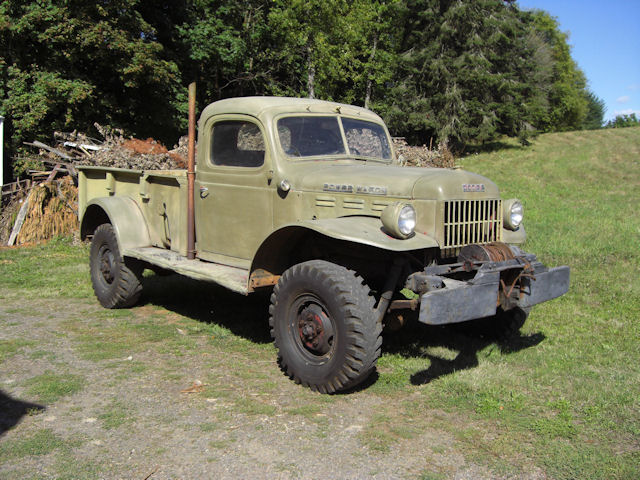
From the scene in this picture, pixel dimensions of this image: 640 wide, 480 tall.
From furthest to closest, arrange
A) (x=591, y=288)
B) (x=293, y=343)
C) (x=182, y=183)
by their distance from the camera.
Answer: (x=591, y=288) → (x=182, y=183) → (x=293, y=343)

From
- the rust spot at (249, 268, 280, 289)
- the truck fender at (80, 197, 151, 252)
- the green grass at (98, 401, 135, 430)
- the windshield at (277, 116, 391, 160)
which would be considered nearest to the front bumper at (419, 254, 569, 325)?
the rust spot at (249, 268, 280, 289)

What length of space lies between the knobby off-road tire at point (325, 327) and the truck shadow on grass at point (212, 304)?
3.77 ft

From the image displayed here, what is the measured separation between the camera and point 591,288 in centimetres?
688

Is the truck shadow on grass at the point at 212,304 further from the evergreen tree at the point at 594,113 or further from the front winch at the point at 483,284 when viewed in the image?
the evergreen tree at the point at 594,113

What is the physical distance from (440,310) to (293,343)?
1.22 m

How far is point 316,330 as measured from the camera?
4.22 metres

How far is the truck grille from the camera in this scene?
14.2 feet

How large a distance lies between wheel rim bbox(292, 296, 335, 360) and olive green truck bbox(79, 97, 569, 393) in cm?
1

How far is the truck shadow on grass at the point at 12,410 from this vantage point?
3680 mm

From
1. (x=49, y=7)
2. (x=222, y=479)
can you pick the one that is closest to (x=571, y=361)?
(x=222, y=479)

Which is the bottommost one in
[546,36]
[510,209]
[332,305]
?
[332,305]

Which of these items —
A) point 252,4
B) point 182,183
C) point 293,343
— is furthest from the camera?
point 252,4

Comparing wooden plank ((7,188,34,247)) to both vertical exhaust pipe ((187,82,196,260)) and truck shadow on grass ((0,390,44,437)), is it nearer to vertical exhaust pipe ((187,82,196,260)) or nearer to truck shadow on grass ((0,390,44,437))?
vertical exhaust pipe ((187,82,196,260))

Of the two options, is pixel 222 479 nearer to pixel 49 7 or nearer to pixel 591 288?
pixel 591 288
